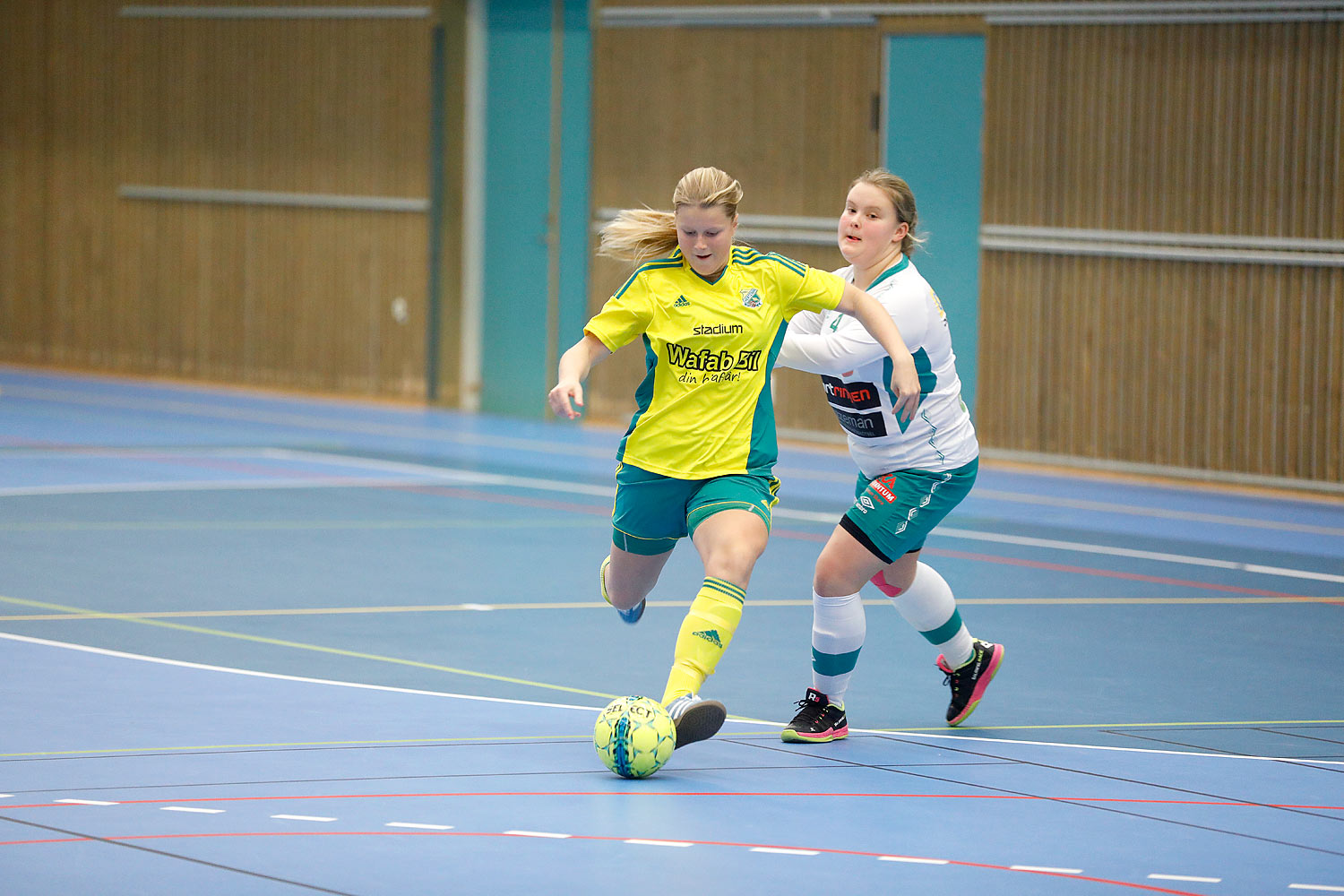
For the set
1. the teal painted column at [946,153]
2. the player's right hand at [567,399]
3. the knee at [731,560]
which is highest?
the teal painted column at [946,153]

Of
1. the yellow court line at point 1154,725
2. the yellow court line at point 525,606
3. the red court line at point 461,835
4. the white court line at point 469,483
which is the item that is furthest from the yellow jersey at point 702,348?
the white court line at point 469,483

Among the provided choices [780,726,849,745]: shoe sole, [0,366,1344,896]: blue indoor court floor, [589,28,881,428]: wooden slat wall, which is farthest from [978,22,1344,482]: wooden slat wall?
[780,726,849,745]: shoe sole

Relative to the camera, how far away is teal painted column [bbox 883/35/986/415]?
1537 cm

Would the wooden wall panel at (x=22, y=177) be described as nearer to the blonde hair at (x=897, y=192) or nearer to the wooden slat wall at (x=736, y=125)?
the wooden slat wall at (x=736, y=125)

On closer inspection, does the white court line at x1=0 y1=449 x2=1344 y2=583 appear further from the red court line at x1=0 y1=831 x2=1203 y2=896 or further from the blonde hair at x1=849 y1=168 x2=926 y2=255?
the red court line at x1=0 y1=831 x2=1203 y2=896

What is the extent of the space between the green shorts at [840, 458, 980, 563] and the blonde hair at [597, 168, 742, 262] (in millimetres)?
1057

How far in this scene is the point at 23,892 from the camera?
4520 millimetres

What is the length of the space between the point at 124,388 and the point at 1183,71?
1080 cm

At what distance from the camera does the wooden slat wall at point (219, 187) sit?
1908 cm

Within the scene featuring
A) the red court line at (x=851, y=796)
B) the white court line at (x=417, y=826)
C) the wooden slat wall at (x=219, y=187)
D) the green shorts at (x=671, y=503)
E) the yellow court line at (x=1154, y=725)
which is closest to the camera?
the white court line at (x=417, y=826)

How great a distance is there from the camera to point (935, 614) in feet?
22.2

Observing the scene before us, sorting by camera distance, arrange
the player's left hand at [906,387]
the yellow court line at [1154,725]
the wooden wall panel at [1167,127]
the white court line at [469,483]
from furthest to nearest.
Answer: the wooden wall panel at [1167,127], the white court line at [469,483], the yellow court line at [1154,725], the player's left hand at [906,387]

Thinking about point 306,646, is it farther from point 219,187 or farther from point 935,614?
point 219,187

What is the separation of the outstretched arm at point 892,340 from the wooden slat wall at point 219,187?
13024 mm
